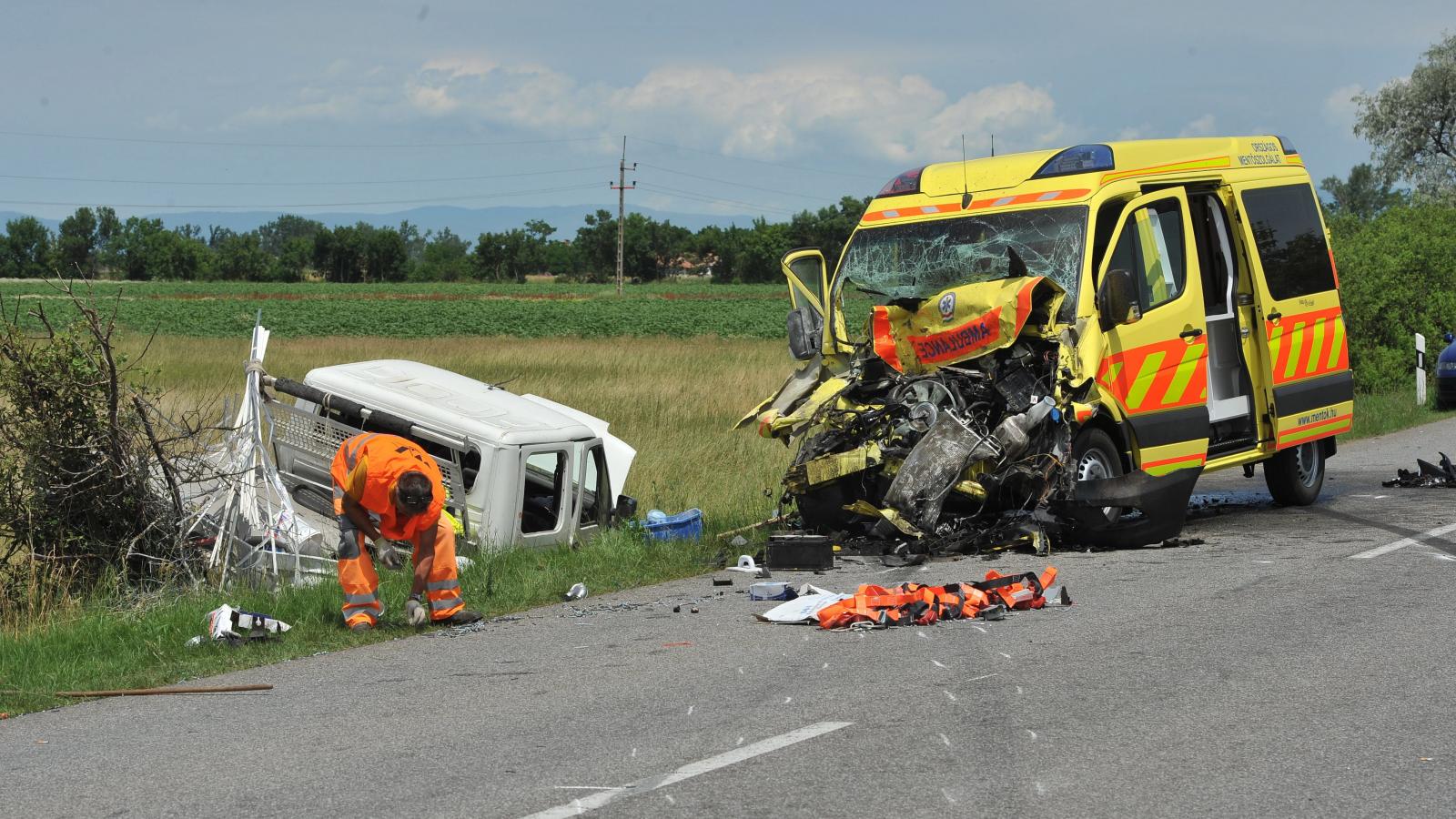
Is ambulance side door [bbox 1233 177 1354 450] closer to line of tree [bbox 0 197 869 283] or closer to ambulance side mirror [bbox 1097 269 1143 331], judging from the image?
ambulance side mirror [bbox 1097 269 1143 331]

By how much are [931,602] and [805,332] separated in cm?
374

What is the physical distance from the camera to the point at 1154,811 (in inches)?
177

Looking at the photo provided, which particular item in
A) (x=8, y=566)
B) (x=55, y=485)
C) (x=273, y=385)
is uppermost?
(x=273, y=385)

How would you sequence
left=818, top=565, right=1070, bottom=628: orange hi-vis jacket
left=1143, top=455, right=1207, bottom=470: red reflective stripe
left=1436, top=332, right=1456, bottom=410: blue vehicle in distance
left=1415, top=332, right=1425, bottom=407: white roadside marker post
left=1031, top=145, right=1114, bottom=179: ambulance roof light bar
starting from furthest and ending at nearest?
1. left=1415, top=332, right=1425, bottom=407: white roadside marker post
2. left=1436, top=332, right=1456, bottom=410: blue vehicle in distance
3. left=1031, top=145, right=1114, bottom=179: ambulance roof light bar
4. left=1143, top=455, right=1207, bottom=470: red reflective stripe
5. left=818, top=565, right=1070, bottom=628: orange hi-vis jacket

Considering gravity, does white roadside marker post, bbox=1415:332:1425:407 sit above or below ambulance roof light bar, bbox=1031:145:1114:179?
below

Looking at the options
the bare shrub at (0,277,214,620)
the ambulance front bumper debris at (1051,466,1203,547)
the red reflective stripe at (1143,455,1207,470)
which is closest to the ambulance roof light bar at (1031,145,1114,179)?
the red reflective stripe at (1143,455,1207,470)

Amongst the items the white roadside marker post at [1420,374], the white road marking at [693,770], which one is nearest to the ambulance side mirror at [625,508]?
the white road marking at [693,770]

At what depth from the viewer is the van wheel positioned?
989 cm

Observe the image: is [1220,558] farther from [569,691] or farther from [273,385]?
[273,385]

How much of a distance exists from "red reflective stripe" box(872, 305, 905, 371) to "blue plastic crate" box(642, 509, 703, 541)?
6.38ft

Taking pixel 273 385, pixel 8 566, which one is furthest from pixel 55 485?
pixel 273 385

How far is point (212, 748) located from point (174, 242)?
5121 inches

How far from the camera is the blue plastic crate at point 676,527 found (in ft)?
35.8

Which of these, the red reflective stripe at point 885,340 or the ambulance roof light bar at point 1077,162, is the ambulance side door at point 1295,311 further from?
the red reflective stripe at point 885,340
